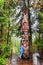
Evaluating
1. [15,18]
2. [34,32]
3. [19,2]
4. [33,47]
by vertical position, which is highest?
[19,2]

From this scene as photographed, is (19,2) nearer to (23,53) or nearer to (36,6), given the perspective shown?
(36,6)

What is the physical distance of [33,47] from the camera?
14.3 m

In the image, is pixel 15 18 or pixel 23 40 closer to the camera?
pixel 23 40

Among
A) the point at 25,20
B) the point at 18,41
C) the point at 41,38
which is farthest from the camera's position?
the point at 18,41

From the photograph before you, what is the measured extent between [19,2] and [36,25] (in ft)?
6.38

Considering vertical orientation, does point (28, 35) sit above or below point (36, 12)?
below

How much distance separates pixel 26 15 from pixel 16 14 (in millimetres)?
1145

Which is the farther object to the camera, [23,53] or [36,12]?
[36,12]

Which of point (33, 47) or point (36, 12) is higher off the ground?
Answer: point (36, 12)

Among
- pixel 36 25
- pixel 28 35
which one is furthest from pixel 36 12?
pixel 28 35

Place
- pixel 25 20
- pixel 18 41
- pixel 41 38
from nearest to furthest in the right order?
pixel 25 20 < pixel 41 38 < pixel 18 41

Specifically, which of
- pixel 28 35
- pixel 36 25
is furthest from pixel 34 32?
pixel 28 35

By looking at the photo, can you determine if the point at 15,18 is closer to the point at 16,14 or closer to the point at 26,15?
the point at 16,14

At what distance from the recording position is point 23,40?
1257 cm
